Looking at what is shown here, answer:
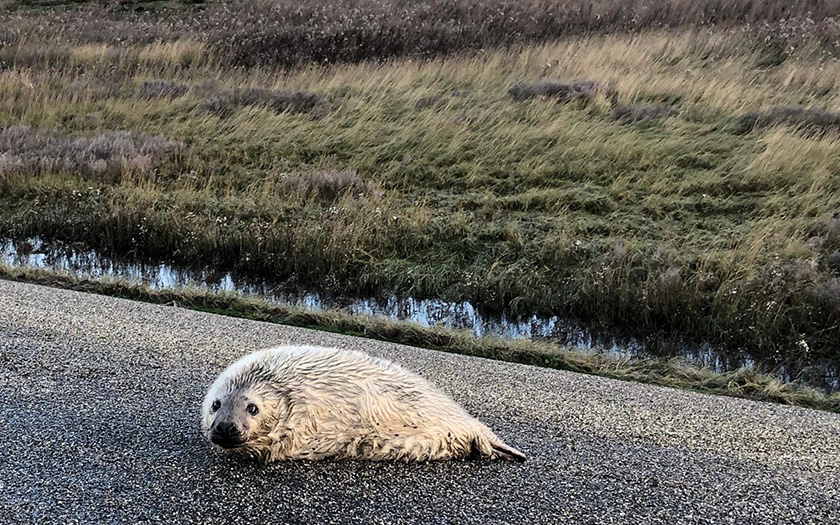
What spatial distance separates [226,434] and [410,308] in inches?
198

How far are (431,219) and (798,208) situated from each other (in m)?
4.52

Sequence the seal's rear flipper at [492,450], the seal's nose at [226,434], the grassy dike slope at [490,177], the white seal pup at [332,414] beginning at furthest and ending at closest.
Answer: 1. the grassy dike slope at [490,177]
2. the seal's rear flipper at [492,450]
3. the white seal pup at [332,414]
4. the seal's nose at [226,434]

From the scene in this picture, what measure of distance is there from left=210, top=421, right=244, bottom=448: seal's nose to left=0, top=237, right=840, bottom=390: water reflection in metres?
4.21

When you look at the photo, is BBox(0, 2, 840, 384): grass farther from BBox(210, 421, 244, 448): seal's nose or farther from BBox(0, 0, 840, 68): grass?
BBox(210, 421, 244, 448): seal's nose

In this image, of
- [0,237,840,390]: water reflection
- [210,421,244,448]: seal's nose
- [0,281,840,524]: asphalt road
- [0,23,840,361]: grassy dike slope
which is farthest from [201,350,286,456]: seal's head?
[0,23,840,361]: grassy dike slope

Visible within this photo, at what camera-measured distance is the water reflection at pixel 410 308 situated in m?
6.84

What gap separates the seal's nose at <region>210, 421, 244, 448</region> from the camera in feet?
11.0

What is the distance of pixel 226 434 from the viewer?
11.0ft

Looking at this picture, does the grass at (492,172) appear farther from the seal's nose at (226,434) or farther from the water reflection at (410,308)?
the seal's nose at (226,434)

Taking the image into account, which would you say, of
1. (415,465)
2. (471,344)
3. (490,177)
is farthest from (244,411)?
(490,177)

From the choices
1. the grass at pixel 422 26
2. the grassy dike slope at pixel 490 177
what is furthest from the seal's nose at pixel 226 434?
the grass at pixel 422 26

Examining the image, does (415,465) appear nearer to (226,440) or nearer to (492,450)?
(492,450)

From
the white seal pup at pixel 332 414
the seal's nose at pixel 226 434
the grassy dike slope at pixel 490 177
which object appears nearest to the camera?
the seal's nose at pixel 226 434

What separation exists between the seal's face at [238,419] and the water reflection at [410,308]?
4.07m
